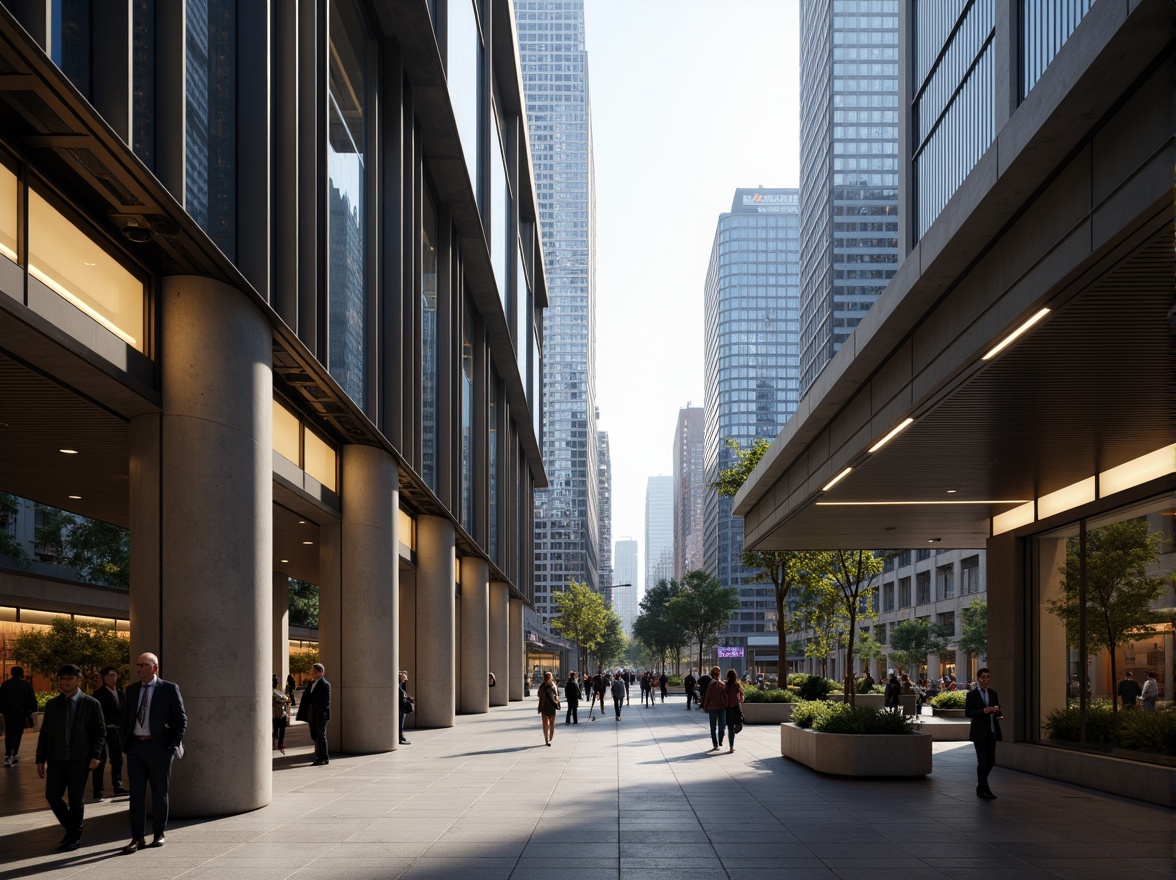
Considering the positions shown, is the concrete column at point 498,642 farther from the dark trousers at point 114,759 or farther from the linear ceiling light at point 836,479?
the dark trousers at point 114,759

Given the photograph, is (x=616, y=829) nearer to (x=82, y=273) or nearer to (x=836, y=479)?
(x=82, y=273)

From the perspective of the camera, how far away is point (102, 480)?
20.6 meters

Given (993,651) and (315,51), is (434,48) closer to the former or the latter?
(315,51)

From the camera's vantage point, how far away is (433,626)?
3153cm

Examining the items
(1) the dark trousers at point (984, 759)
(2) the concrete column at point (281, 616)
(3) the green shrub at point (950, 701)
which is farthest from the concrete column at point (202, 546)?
(2) the concrete column at point (281, 616)

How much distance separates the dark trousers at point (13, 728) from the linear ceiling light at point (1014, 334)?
59.3 ft

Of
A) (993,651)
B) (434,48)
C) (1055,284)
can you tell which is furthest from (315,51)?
(993,651)

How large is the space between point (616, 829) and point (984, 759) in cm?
614

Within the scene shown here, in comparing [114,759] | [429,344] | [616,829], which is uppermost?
[429,344]

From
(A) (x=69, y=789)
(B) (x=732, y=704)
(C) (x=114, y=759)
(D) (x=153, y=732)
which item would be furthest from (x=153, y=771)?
(B) (x=732, y=704)

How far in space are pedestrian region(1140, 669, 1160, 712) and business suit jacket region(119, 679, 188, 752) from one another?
539 inches

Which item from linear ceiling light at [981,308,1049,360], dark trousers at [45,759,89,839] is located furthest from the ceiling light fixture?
dark trousers at [45,759,89,839]

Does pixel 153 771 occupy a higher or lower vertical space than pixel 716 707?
higher

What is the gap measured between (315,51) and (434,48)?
789 centimetres
